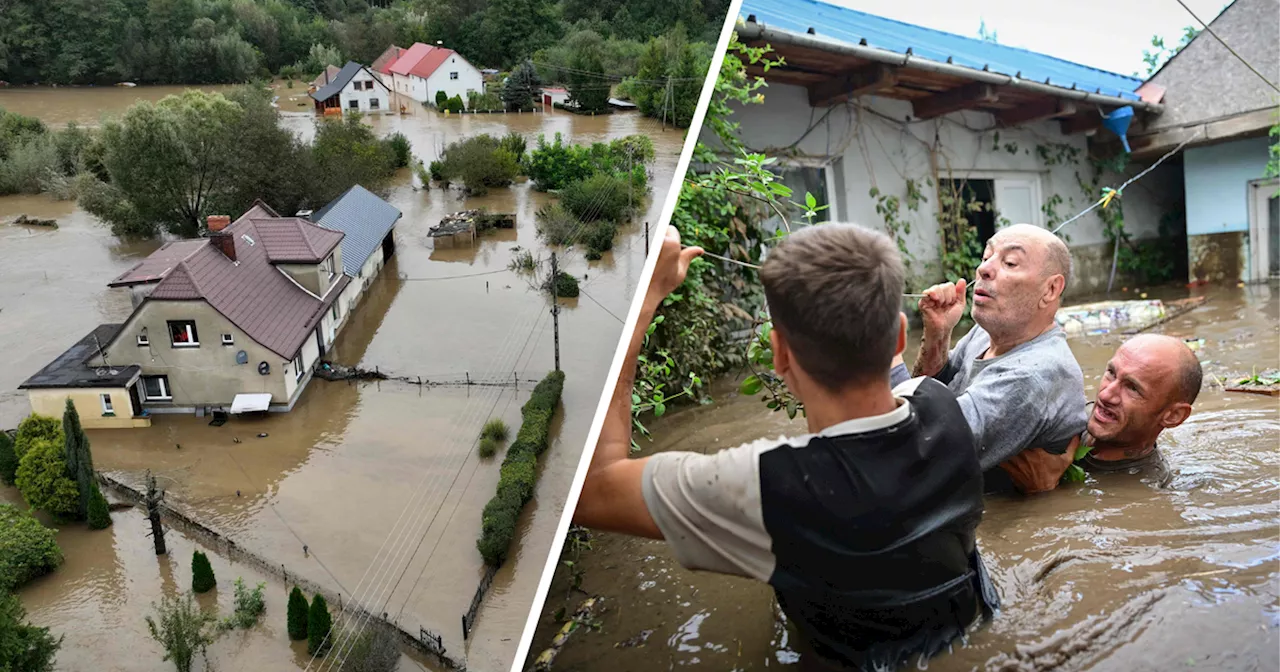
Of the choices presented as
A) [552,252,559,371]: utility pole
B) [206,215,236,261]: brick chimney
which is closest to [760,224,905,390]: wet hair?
[552,252,559,371]: utility pole

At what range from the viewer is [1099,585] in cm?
81

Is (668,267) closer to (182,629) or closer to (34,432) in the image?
(182,629)

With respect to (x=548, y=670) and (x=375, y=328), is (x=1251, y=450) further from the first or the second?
(x=375, y=328)

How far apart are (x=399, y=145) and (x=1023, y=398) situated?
20.9 feet

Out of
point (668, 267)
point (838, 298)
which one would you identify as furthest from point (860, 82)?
point (838, 298)

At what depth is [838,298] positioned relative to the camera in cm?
57

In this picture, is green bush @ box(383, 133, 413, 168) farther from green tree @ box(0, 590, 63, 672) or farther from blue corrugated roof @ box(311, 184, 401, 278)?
green tree @ box(0, 590, 63, 672)

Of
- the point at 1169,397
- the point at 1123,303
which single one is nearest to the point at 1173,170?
the point at 1123,303

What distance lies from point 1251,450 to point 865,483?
2.91 ft

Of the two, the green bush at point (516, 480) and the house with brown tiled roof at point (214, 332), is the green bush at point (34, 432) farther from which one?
the green bush at point (516, 480)

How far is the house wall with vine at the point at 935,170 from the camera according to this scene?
4.37 ft

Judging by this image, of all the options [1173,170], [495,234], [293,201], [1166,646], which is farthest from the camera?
[293,201]

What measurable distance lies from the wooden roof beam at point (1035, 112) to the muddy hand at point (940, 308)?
0.78m

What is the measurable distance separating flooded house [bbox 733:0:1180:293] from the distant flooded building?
4.75m
